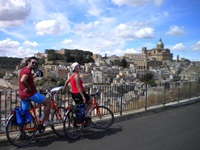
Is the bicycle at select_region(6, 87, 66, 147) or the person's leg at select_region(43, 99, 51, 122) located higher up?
the person's leg at select_region(43, 99, 51, 122)

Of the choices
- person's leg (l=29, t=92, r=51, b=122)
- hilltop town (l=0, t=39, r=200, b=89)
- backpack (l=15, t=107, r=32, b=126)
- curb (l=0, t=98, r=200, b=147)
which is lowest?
curb (l=0, t=98, r=200, b=147)

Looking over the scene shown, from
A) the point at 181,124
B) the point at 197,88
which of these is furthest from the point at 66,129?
the point at 197,88

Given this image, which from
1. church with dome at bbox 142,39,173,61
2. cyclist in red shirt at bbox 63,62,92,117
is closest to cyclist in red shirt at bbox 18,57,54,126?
cyclist in red shirt at bbox 63,62,92,117

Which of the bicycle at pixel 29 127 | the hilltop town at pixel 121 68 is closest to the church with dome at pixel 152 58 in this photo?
the hilltop town at pixel 121 68

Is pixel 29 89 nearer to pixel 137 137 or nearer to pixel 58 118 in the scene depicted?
pixel 58 118

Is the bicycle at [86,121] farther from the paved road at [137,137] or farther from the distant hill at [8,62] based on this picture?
the distant hill at [8,62]

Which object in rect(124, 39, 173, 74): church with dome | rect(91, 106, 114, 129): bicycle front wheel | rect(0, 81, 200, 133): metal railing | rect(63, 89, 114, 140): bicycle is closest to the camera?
rect(0, 81, 200, 133): metal railing

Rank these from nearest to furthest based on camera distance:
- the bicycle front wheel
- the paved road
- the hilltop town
→ 1. the paved road
2. the bicycle front wheel
3. the hilltop town

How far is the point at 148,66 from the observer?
16088 centimetres

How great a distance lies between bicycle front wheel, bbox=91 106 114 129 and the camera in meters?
6.03

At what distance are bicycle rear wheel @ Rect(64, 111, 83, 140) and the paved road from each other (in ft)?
0.50

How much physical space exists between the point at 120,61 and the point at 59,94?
153 m

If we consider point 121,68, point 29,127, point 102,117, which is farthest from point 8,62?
point 29,127

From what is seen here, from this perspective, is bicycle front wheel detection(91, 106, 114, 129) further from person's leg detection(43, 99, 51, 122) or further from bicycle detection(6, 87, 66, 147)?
person's leg detection(43, 99, 51, 122)
